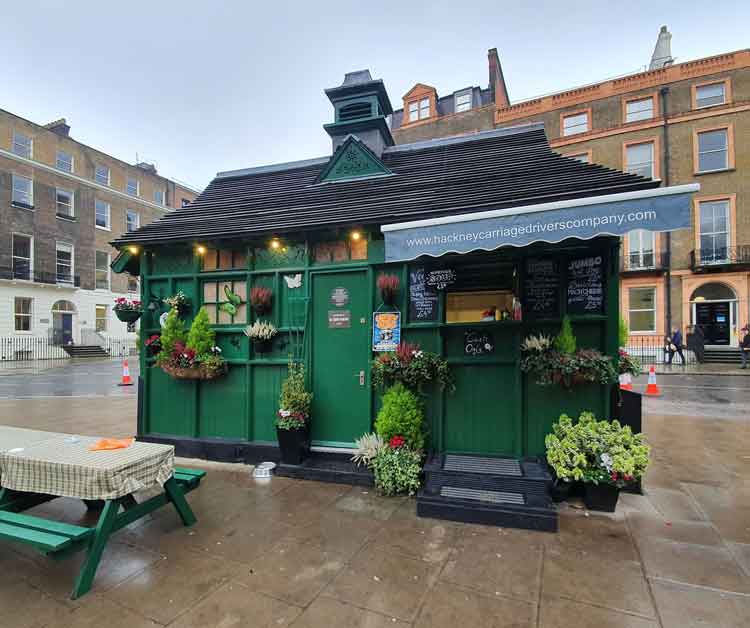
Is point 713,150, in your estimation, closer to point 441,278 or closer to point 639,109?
point 639,109

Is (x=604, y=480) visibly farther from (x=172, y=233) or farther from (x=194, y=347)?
(x=172, y=233)

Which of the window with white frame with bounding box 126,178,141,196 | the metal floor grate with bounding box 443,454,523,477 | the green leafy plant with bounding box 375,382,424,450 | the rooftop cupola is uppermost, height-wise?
the window with white frame with bounding box 126,178,141,196

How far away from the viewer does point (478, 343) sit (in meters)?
4.56

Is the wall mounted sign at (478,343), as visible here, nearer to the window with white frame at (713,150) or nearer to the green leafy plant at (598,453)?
the green leafy plant at (598,453)

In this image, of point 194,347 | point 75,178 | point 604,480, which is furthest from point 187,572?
point 75,178

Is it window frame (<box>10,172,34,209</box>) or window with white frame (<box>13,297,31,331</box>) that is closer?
window with white frame (<box>13,297,31,331</box>)

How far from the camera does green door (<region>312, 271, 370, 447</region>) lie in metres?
5.00

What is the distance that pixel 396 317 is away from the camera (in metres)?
4.82

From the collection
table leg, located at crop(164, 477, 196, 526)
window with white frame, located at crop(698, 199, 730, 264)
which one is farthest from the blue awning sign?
window with white frame, located at crop(698, 199, 730, 264)

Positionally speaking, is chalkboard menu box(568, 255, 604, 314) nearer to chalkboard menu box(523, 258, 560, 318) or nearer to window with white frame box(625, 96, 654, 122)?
chalkboard menu box(523, 258, 560, 318)

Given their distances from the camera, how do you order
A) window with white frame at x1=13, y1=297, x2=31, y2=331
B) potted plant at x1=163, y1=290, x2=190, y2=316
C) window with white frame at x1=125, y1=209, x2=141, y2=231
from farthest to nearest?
window with white frame at x1=125, y1=209, x2=141, y2=231 → window with white frame at x1=13, y1=297, x2=31, y2=331 → potted plant at x1=163, y1=290, x2=190, y2=316

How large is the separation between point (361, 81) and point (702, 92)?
2195 cm

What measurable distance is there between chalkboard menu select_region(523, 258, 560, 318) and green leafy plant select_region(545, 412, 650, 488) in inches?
50.5

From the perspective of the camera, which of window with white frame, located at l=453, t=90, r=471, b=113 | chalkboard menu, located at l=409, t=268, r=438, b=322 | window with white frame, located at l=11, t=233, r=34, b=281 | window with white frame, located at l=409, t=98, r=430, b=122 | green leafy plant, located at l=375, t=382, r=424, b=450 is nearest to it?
green leafy plant, located at l=375, t=382, r=424, b=450
